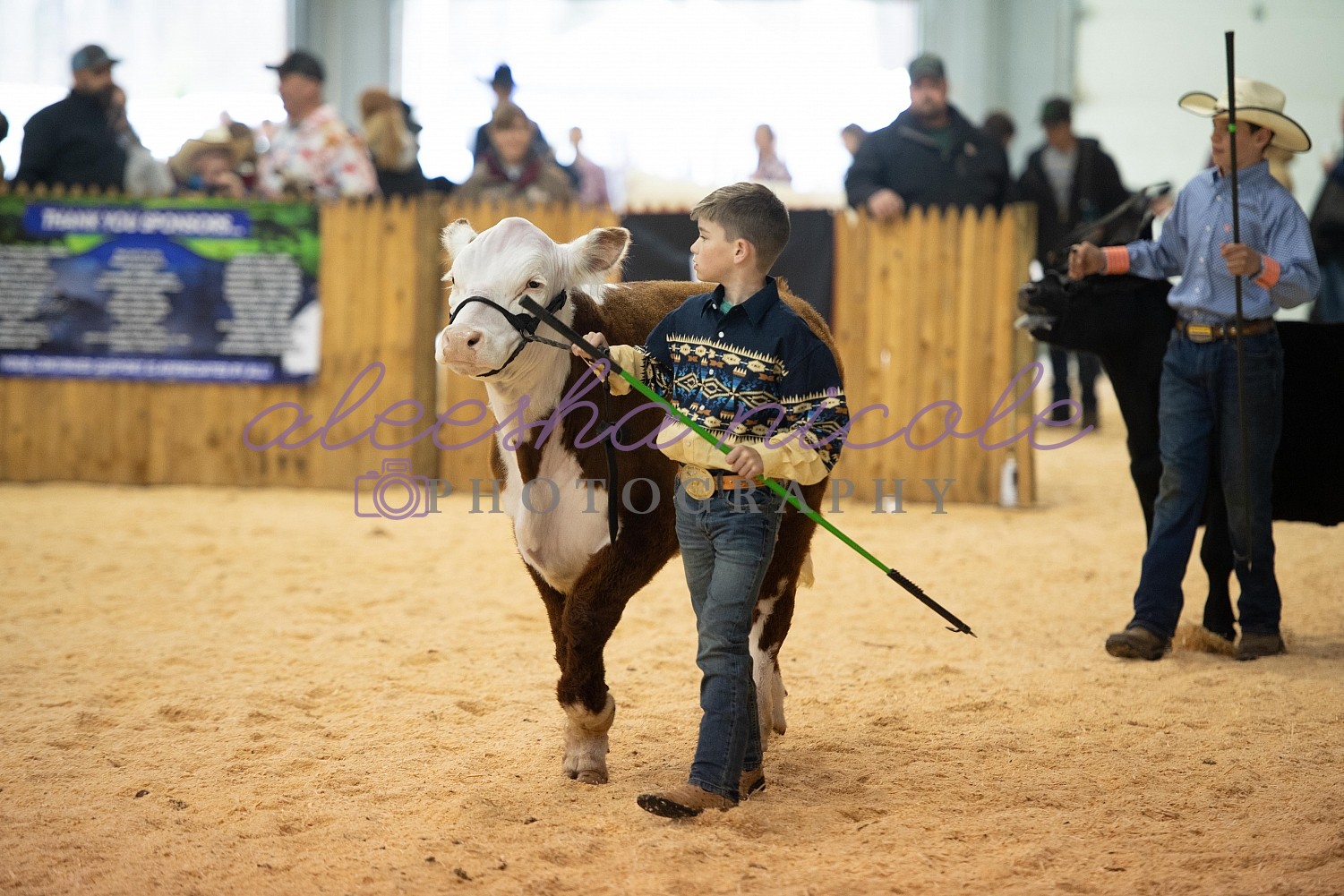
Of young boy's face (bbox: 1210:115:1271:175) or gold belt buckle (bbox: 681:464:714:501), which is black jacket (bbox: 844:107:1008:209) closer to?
young boy's face (bbox: 1210:115:1271:175)

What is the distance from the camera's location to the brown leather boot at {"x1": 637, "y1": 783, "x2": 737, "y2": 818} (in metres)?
3.25

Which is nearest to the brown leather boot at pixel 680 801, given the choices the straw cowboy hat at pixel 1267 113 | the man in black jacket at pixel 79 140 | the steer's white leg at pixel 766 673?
the steer's white leg at pixel 766 673

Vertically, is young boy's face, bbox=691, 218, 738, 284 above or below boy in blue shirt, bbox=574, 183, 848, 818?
above

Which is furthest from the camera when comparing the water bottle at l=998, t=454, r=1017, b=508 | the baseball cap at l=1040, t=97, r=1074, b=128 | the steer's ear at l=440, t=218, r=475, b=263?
the baseball cap at l=1040, t=97, r=1074, b=128

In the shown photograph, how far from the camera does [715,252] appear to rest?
3305mm

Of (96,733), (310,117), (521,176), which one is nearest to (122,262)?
(310,117)

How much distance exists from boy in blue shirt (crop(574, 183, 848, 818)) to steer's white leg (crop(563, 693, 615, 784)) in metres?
0.42

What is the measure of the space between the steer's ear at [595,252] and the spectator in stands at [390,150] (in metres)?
7.16

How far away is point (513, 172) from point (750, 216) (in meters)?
6.97

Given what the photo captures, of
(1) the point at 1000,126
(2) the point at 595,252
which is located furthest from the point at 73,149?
(1) the point at 1000,126

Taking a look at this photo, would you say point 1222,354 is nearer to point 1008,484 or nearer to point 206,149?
point 1008,484

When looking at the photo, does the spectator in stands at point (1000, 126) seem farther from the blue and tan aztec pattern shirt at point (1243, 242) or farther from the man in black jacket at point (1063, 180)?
the blue and tan aztec pattern shirt at point (1243, 242)

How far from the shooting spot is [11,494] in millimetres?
9172

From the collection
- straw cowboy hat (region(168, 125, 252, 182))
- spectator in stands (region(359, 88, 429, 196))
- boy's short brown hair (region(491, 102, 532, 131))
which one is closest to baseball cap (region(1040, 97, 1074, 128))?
boy's short brown hair (region(491, 102, 532, 131))
